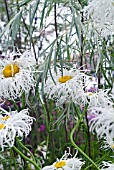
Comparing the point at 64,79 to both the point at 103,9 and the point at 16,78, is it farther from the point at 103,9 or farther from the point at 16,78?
the point at 103,9

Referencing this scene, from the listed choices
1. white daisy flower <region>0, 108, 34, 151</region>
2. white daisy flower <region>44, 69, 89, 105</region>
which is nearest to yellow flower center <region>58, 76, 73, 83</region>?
white daisy flower <region>44, 69, 89, 105</region>

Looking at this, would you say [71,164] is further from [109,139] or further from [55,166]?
[109,139]

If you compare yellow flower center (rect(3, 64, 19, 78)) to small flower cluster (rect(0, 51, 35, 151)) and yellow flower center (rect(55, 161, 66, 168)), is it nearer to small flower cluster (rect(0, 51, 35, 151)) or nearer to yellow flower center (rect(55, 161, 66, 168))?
small flower cluster (rect(0, 51, 35, 151))

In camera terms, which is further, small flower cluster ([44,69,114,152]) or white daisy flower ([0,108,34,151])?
small flower cluster ([44,69,114,152])

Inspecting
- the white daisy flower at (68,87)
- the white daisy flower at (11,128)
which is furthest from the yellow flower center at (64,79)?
the white daisy flower at (11,128)

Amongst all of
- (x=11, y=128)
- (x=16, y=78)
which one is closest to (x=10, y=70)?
(x=16, y=78)

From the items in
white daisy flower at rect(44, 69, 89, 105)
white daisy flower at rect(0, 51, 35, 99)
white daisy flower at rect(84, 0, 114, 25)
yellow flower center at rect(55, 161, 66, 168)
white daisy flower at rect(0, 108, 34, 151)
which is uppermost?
white daisy flower at rect(84, 0, 114, 25)

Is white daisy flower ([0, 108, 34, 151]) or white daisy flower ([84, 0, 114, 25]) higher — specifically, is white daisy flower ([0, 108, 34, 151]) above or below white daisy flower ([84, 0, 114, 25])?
below
